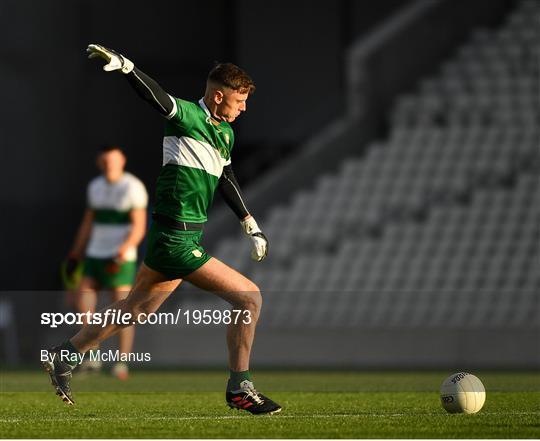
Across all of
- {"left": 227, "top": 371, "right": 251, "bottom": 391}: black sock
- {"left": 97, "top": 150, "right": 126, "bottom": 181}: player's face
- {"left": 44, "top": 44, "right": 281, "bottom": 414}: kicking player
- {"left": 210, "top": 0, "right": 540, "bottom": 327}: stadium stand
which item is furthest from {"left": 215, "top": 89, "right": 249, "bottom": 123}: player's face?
{"left": 210, "top": 0, "right": 540, "bottom": 327}: stadium stand

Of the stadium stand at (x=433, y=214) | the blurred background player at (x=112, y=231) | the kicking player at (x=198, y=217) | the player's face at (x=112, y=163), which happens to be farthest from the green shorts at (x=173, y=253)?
the stadium stand at (x=433, y=214)

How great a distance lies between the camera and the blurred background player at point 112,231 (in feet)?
42.4

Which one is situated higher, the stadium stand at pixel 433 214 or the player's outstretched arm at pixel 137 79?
the player's outstretched arm at pixel 137 79

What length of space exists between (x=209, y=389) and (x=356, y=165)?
10.4 m

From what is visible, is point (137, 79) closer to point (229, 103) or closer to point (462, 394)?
point (229, 103)

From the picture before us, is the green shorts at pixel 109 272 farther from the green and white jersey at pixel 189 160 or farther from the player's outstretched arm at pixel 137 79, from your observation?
the player's outstretched arm at pixel 137 79

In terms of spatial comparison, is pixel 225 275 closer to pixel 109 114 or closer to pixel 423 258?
pixel 423 258

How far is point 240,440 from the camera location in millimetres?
6984

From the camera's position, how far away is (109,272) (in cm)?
1304

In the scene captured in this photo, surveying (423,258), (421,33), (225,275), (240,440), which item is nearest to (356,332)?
(423,258)

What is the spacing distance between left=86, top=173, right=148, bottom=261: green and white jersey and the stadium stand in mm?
4570

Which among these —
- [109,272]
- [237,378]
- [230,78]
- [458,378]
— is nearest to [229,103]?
[230,78]

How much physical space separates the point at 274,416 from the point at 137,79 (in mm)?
2071

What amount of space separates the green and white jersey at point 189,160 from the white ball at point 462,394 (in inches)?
67.5
